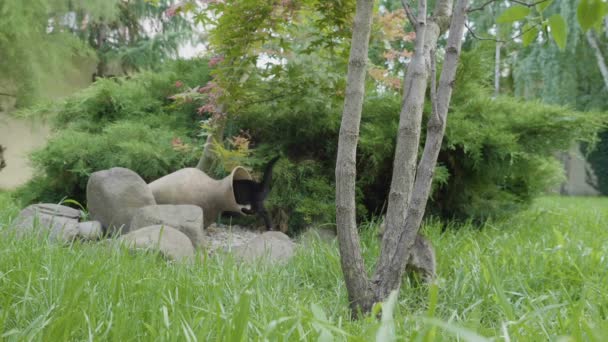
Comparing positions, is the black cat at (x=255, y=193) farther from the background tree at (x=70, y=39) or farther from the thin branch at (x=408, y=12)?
the background tree at (x=70, y=39)

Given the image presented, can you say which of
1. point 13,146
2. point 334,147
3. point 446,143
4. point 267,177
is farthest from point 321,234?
point 13,146

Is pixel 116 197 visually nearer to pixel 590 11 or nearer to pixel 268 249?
pixel 268 249

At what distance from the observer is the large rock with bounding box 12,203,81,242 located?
2455 mm

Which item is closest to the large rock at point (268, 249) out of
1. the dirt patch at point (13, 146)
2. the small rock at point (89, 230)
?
the small rock at point (89, 230)

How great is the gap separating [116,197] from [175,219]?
49 cm

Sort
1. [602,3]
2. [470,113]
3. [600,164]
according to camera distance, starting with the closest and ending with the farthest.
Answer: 1. [602,3]
2. [470,113]
3. [600,164]

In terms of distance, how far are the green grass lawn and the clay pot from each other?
118 centimetres

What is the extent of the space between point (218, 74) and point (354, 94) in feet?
6.49

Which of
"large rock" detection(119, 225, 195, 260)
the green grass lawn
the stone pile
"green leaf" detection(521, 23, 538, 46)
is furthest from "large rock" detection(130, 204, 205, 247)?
"green leaf" detection(521, 23, 538, 46)

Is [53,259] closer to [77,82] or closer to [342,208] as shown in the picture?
[342,208]

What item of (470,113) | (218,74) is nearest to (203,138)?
(218,74)

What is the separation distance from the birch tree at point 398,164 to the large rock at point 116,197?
1938mm

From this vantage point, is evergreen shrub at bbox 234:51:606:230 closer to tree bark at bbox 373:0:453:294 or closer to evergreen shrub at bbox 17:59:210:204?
evergreen shrub at bbox 17:59:210:204

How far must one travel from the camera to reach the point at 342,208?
167cm
